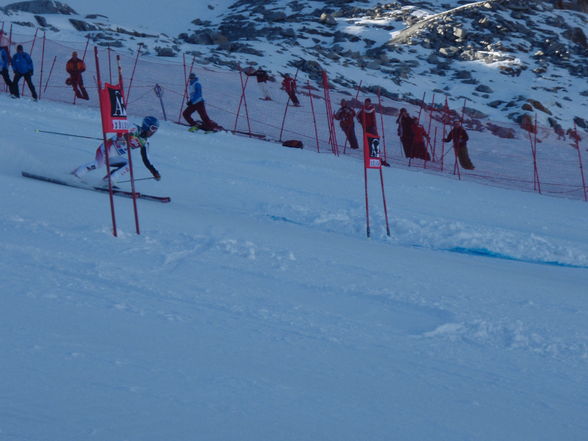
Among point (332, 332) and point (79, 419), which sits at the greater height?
point (79, 419)

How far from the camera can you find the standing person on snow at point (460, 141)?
16.3 meters

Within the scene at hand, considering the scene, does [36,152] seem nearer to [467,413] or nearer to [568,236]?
[568,236]

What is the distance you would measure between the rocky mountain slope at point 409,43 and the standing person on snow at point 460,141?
11.8 m

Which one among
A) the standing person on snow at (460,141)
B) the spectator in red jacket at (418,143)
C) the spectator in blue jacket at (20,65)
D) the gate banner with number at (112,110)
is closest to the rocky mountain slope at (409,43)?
the standing person on snow at (460,141)

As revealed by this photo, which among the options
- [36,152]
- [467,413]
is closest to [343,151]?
[36,152]

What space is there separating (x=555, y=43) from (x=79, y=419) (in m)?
43.2

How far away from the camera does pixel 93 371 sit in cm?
308

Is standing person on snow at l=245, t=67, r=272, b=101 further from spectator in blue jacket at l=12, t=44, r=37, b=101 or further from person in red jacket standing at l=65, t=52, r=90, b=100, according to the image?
spectator in blue jacket at l=12, t=44, r=37, b=101

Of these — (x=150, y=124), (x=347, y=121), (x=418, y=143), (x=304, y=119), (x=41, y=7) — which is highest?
(x=41, y=7)

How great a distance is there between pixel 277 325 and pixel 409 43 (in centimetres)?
3978

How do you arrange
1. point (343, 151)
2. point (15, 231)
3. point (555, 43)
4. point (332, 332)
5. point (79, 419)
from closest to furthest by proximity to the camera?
point (79, 419)
point (332, 332)
point (15, 231)
point (343, 151)
point (555, 43)

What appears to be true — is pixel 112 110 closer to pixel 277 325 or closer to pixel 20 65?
pixel 277 325

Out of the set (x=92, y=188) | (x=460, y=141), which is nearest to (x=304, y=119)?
(x=460, y=141)

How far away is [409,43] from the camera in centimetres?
4147
